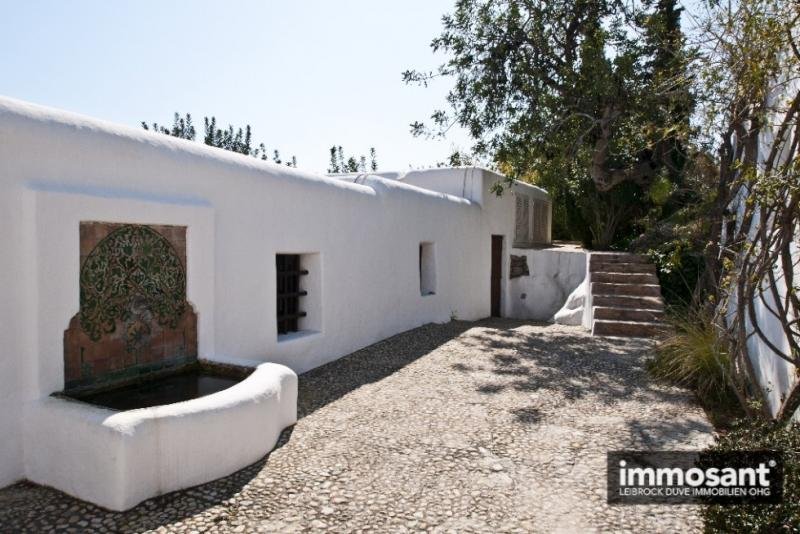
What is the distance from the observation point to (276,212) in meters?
5.78

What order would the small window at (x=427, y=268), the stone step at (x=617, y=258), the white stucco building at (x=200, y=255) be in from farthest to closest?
the stone step at (x=617, y=258), the small window at (x=427, y=268), the white stucco building at (x=200, y=255)

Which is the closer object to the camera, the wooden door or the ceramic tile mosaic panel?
the ceramic tile mosaic panel

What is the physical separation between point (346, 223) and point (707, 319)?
4.54 m

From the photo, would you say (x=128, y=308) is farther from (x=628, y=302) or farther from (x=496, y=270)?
(x=496, y=270)

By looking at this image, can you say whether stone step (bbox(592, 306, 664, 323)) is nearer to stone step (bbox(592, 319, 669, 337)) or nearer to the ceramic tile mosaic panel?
stone step (bbox(592, 319, 669, 337))

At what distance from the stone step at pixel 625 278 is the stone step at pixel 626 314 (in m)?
0.86

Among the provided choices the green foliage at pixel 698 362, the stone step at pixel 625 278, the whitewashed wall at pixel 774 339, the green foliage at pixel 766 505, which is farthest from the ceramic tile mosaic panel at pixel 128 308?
the stone step at pixel 625 278

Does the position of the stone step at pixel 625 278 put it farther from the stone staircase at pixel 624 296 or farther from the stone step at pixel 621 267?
the stone step at pixel 621 267

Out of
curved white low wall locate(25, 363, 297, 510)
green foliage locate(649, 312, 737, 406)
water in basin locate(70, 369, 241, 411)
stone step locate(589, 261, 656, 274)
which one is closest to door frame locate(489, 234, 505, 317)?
stone step locate(589, 261, 656, 274)

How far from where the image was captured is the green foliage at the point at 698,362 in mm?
5242

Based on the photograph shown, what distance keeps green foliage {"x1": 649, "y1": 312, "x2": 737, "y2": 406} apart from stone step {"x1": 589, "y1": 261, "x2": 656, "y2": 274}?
373 centimetres

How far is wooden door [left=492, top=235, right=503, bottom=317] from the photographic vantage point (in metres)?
12.7

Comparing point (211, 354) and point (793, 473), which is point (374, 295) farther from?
point (793, 473)

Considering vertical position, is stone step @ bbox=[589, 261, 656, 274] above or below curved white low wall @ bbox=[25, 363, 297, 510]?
above
